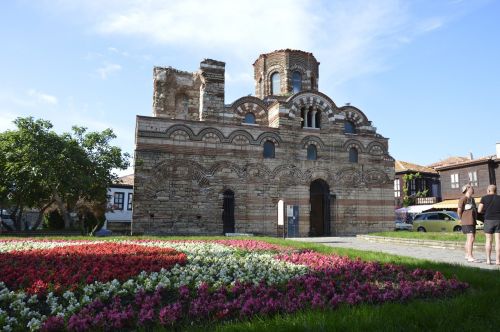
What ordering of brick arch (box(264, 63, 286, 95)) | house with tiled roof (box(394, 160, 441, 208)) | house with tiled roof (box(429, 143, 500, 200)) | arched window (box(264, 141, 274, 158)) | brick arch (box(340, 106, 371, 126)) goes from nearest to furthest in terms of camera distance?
1. arched window (box(264, 141, 274, 158))
2. brick arch (box(340, 106, 371, 126))
3. brick arch (box(264, 63, 286, 95))
4. house with tiled roof (box(429, 143, 500, 200))
5. house with tiled roof (box(394, 160, 441, 208))

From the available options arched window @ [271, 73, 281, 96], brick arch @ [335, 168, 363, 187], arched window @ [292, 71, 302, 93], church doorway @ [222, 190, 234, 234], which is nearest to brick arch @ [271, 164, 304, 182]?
brick arch @ [335, 168, 363, 187]

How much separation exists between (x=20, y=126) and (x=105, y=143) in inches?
198

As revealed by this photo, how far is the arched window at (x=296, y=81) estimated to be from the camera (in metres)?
28.7

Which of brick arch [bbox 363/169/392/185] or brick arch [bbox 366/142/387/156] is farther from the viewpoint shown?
brick arch [bbox 366/142/387/156]

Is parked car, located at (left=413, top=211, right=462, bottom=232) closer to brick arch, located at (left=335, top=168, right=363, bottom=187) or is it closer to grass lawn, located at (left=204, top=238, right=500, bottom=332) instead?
brick arch, located at (left=335, top=168, right=363, bottom=187)

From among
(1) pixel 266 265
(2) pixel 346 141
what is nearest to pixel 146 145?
(2) pixel 346 141

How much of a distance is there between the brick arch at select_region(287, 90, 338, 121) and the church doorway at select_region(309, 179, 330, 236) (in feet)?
15.2

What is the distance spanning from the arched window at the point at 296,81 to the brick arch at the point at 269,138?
7143 mm

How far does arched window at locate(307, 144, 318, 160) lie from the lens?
23.8 m

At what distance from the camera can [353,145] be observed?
24.9 m

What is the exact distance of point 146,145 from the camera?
2020 centimetres

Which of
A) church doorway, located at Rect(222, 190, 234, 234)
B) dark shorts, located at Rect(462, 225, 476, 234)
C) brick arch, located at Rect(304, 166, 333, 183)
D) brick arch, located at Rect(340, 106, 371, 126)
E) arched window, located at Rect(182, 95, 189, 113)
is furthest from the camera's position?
arched window, located at Rect(182, 95, 189, 113)

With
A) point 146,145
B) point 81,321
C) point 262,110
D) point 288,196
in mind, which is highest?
point 262,110

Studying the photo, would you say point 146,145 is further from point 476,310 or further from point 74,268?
point 476,310
